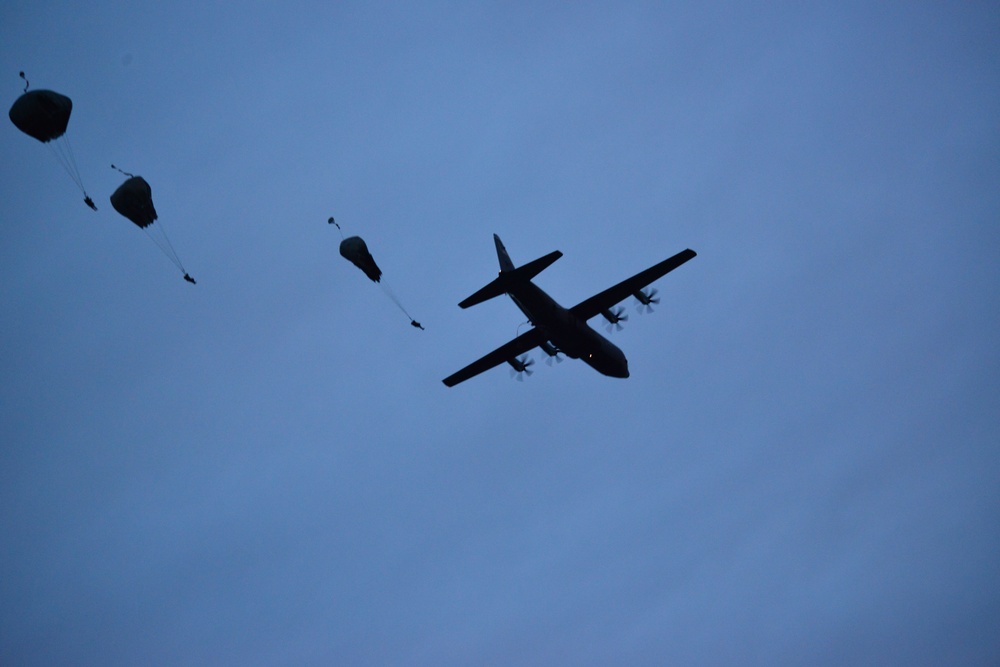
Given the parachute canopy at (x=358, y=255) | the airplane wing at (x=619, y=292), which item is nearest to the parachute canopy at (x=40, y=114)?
the parachute canopy at (x=358, y=255)

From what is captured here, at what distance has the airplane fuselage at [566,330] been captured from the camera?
1644 inches

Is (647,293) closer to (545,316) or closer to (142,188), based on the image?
(545,316)

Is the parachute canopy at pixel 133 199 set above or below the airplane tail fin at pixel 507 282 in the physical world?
above

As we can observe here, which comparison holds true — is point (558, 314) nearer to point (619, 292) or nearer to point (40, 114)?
point (619, 292)

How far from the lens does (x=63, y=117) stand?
34812 mm

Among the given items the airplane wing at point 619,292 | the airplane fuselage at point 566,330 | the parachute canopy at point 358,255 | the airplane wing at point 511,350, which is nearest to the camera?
the parachute canopy at point 358,255

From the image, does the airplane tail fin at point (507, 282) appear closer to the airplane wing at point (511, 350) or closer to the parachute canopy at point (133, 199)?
the airplane wing at point (511, 350)

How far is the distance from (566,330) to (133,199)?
23.5 metres

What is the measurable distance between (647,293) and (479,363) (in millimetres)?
11930

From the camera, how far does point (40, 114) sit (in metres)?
33.8

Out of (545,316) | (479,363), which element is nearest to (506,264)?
(545,316)

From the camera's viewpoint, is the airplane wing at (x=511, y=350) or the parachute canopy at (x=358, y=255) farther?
the airplane wing at (x=511, y=350)

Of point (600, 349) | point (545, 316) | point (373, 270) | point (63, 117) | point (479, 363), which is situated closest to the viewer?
point (63, 117)

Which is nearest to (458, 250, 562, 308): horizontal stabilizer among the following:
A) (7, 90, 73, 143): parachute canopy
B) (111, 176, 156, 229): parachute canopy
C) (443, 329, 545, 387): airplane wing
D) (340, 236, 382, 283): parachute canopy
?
(340, 236, 382, 283): parachute canopy
